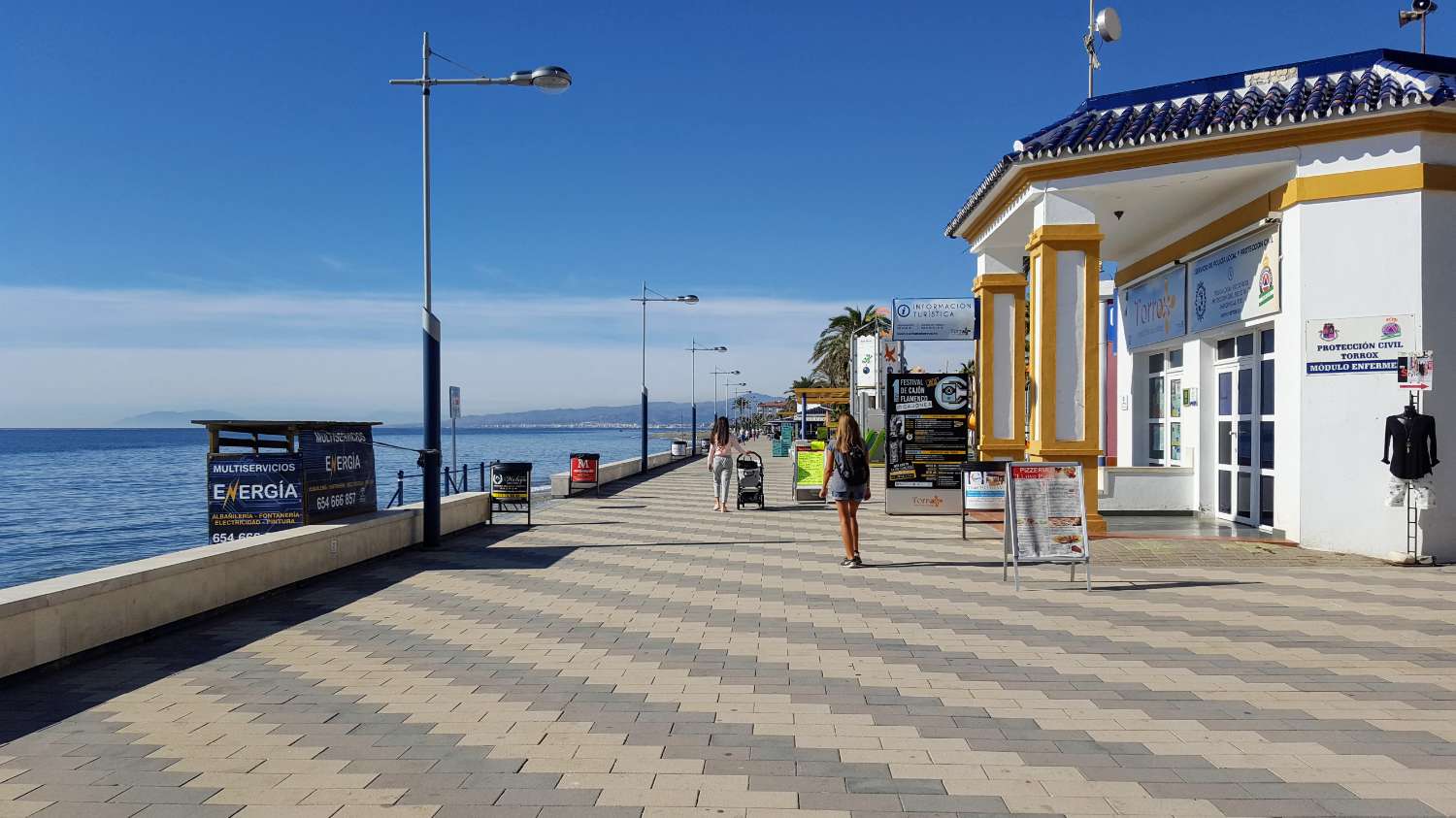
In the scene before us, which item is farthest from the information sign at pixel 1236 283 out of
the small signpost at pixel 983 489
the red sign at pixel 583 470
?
the red sign at pixel 583 470

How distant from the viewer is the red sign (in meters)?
21.2

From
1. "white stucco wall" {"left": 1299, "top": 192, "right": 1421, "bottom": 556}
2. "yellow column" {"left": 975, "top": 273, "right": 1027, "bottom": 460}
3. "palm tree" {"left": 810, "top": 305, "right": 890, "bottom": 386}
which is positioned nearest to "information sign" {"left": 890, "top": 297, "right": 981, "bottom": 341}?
"yellow column" {"left": 975, "top": 273, "right": 1027, "bottom": 460}

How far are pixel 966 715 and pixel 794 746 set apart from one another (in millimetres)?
1087

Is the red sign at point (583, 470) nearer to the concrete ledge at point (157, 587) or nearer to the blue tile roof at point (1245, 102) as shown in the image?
the concrete ledge at point (157, 587)

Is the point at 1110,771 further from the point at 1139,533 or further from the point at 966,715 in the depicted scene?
the point at 1139,533

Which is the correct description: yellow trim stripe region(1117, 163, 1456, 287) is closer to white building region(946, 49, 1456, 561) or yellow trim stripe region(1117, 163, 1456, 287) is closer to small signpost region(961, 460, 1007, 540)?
white building region(946, 49, 1456, 561)

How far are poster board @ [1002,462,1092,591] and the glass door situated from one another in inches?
225

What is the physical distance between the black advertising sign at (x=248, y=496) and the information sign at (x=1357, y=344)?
11.5m

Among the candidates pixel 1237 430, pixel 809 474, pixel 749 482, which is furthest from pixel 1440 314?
pixel 749 482

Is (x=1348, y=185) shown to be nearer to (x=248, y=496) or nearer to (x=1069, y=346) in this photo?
(x=1069, y=346)

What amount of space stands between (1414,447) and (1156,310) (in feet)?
22.3

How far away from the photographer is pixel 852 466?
33.9 feet

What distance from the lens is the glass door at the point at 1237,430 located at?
1346cm

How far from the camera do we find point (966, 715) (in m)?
5.14
